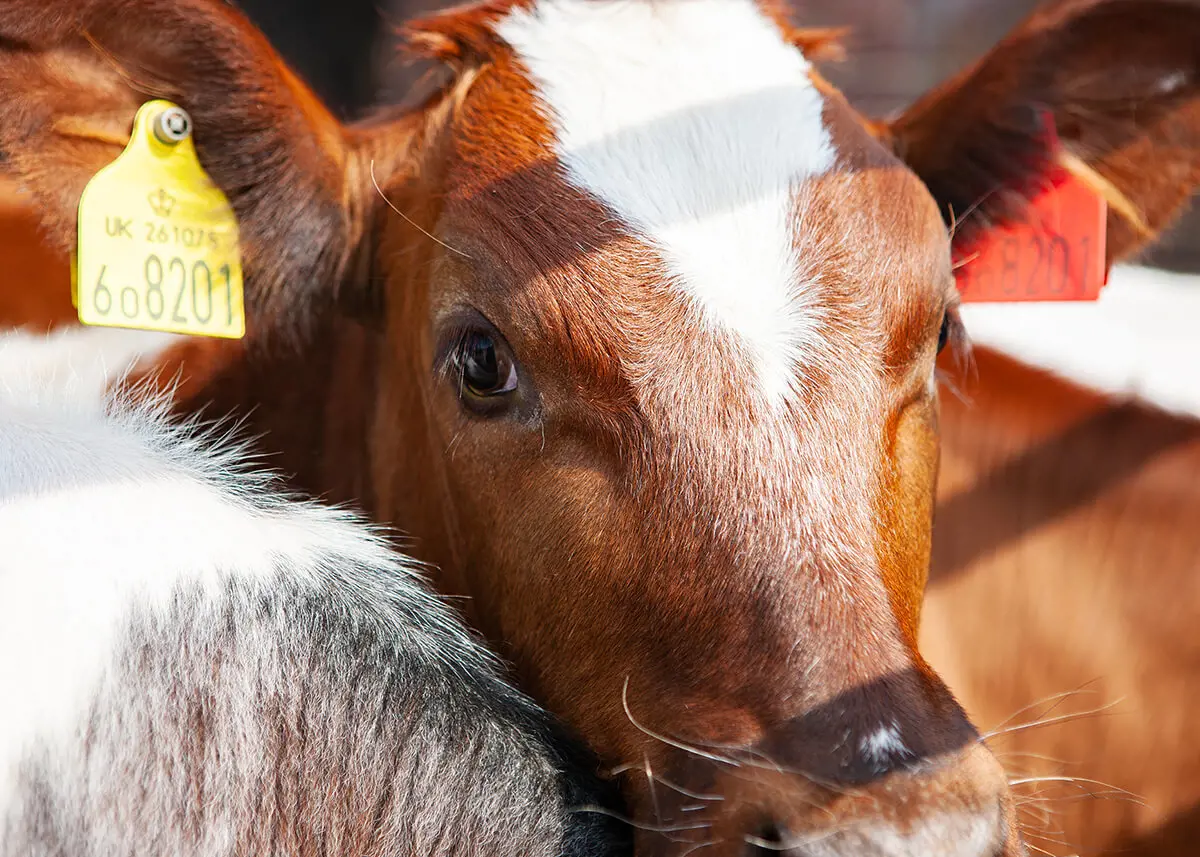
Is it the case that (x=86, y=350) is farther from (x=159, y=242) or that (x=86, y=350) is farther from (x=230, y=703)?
(x=230, y=703)

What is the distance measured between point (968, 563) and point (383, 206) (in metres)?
1.45

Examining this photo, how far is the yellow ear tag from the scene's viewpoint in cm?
173

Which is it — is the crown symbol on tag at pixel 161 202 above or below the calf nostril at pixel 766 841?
above

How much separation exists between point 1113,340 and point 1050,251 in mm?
647

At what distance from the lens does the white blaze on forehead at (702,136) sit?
148cm

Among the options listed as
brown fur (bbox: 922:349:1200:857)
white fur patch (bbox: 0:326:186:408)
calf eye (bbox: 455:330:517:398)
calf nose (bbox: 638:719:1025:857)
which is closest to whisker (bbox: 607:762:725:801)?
calf nose (bbox: 638:719:1025:857)

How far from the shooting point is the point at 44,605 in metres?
1.19

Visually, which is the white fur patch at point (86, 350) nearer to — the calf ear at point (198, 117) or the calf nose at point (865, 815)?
the calf ear at point (198, 117)

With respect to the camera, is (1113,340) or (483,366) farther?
(1113,340)

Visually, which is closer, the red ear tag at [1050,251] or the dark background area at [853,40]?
the red ear tag at [1050,251]

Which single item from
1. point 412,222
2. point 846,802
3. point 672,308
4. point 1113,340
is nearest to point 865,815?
point 846,802

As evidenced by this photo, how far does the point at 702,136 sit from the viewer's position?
163cm

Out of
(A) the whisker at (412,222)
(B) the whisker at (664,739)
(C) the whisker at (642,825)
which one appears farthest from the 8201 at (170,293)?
(C) the whisker at (642,825)

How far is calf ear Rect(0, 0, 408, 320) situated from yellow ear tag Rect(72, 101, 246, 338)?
36mm
